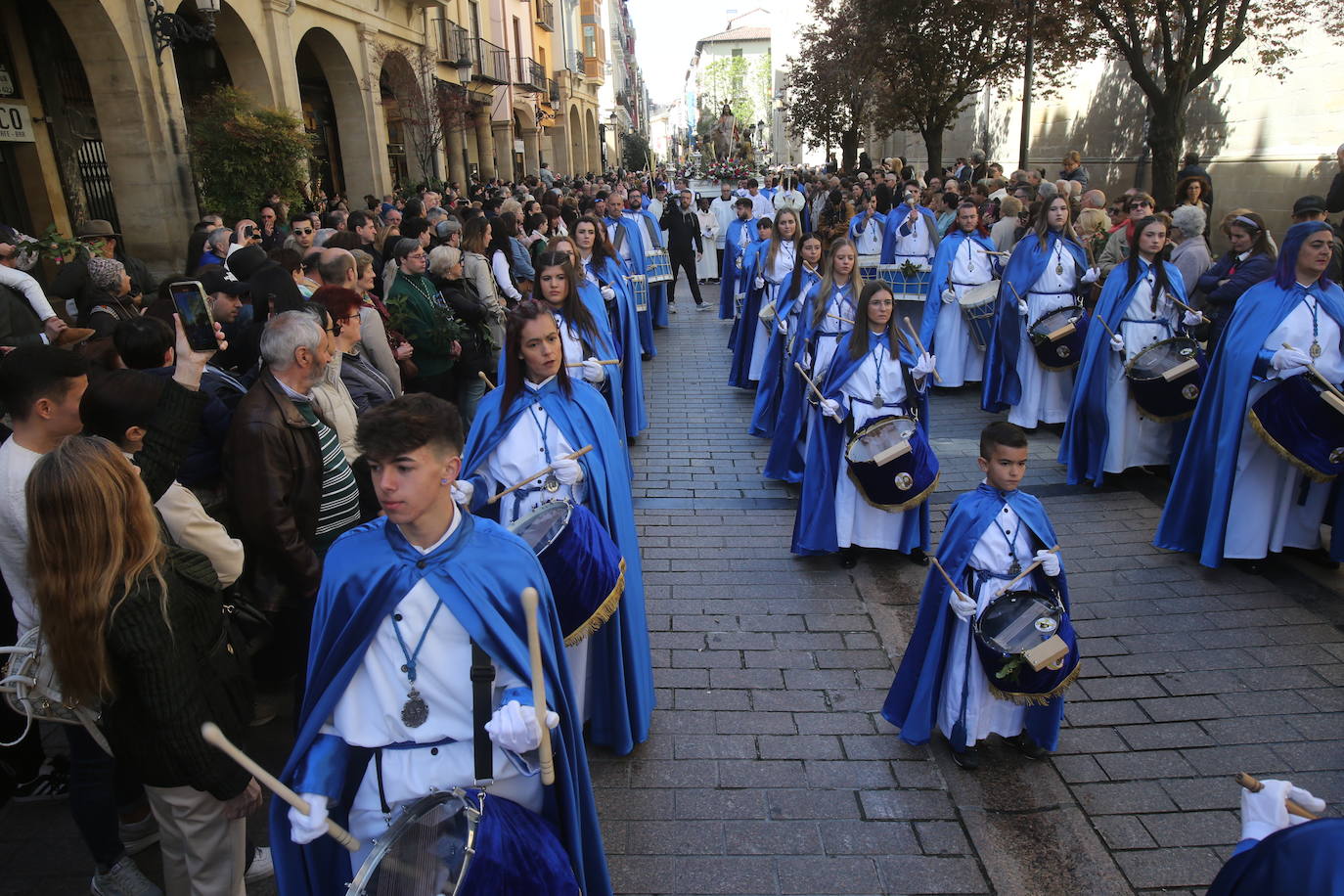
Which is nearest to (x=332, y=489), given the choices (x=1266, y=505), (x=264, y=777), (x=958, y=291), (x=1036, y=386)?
(x=264, y=777)

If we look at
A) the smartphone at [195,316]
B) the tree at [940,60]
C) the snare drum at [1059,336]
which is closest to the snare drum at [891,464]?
the snare drum at [1059,336]

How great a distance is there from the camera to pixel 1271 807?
7.09 ft

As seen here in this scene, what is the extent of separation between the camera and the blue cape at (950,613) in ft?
13.3

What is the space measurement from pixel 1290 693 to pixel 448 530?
439 centimetres

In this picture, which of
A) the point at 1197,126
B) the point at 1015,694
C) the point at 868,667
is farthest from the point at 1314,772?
the point at 1197,126

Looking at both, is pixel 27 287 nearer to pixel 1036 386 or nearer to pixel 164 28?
pixel 164 28

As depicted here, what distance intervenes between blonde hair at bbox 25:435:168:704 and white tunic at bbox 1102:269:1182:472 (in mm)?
6841

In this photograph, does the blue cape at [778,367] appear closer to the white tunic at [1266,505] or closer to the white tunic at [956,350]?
the white tunic at [956,350]

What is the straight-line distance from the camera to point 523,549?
8.57 ft

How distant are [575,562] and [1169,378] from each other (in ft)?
16.4

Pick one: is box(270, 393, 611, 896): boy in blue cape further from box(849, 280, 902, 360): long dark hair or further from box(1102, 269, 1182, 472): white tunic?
box(1102, 269, 1182, 472): white tunic

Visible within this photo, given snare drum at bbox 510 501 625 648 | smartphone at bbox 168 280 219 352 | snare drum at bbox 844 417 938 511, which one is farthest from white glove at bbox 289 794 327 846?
snare drum at bbox 844 417 938 511

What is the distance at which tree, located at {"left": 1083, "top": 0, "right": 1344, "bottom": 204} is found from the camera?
12234mm

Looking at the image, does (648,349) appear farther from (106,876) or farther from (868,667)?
(106,876)
